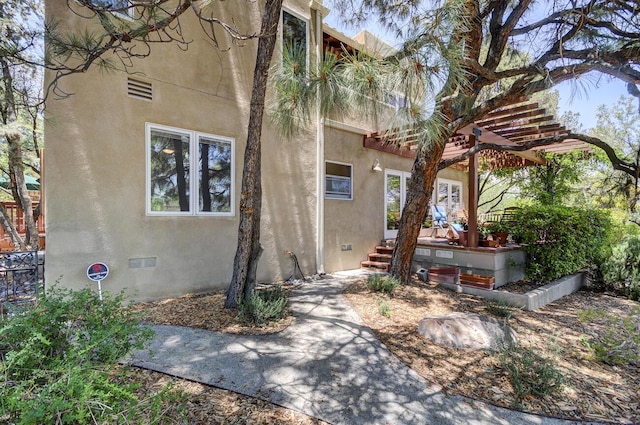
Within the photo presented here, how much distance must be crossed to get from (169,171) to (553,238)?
7.81 meters

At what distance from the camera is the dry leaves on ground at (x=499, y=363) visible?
2.70 meters

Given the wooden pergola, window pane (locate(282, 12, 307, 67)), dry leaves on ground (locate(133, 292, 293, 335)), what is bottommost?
dry leaves on ground (locate(133, 292, 293, 335))

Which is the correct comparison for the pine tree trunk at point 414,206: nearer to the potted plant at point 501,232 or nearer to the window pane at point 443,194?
the potted plant at point 501,232

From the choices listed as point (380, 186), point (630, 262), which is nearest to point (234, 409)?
point (380, 186)

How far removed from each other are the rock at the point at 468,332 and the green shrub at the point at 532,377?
1.49ft

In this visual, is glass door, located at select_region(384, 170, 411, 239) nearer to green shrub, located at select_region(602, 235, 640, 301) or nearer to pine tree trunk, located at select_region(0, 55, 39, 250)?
green shrub, located at select_region(602, 235, 640, 301)

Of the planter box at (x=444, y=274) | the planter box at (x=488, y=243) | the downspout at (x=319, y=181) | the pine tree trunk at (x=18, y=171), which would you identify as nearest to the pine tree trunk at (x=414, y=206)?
the planter box at (x=444, y=274)

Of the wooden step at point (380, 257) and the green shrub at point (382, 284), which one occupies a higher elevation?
the wooden step at point (380, 257)

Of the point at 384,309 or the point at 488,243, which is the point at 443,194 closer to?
the point at 488,243

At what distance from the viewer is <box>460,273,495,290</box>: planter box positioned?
6.20 meters

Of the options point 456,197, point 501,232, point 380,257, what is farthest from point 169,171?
point 456,197

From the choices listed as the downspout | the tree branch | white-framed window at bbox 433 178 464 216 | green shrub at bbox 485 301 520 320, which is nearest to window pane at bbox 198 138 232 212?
the downspout

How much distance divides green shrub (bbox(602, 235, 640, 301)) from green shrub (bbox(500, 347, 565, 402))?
579 centimetres

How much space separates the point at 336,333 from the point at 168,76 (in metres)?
4.90
